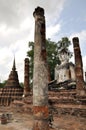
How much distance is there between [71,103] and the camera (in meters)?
8.89

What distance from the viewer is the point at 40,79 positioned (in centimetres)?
461

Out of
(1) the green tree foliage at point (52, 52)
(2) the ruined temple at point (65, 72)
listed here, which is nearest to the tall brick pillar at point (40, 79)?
(2) the ruined temple at point (65, 72)

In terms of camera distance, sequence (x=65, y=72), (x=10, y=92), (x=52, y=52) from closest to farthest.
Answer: (x=10, y=92) → (x=65, y=72) → (x=52, y=52)

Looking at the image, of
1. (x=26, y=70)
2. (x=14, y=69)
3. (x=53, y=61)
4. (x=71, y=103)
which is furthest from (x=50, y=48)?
(x=71, y=103)

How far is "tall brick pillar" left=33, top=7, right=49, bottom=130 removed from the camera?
4.36 meters

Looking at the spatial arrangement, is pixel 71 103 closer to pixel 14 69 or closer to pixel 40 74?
pixel 40 74

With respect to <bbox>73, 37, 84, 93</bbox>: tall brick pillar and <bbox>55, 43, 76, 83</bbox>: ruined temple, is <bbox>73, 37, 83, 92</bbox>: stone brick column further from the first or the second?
<bbox>55, 43, 76, 83</bbox>: ruined temple

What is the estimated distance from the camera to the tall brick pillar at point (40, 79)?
14.3 feet

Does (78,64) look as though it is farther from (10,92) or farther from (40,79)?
(10,92)

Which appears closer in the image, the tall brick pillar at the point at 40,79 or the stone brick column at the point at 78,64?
the tall brick pillar at the point at 40,79

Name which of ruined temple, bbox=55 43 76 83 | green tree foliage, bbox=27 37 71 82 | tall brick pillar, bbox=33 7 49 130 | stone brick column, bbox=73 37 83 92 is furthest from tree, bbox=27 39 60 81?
tall brick pillar, bbox=33 7 49 130

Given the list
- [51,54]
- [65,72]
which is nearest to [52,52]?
[51,54]

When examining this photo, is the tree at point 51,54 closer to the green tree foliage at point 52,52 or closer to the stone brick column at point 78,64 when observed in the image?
the green tree foliage at point 52,52

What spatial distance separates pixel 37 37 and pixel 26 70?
377 inches
